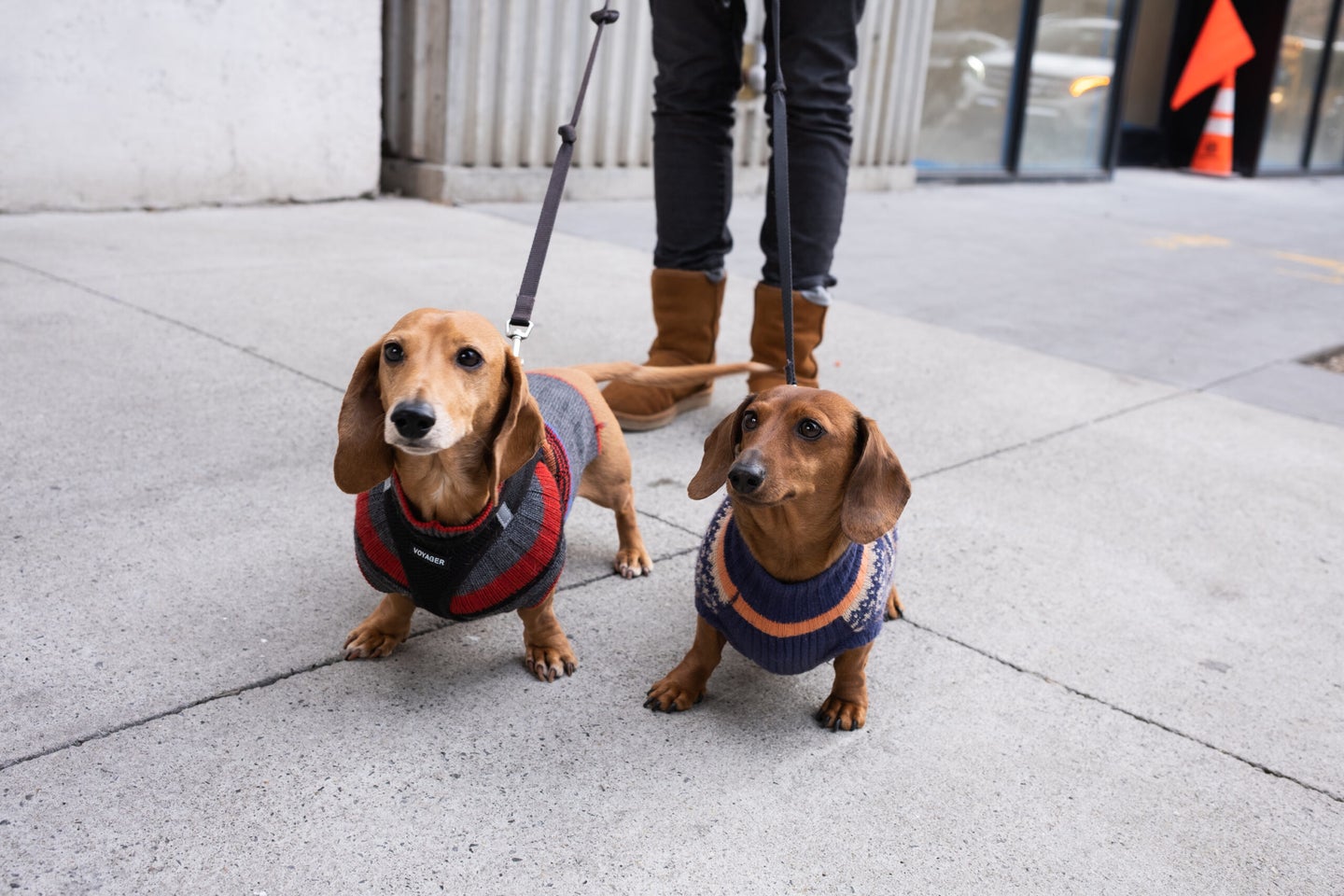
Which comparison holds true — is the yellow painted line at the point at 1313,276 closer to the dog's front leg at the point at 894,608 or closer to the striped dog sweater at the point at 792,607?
the dog's front leg at the point at 894,608

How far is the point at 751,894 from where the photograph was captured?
62.5 inches

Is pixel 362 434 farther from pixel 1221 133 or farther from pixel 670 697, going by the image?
pixel 1221 133

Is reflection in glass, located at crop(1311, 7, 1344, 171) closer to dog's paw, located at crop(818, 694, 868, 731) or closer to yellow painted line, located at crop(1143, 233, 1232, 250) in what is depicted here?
yellow painted line, located at crop(1143, 233, 1232, 250)

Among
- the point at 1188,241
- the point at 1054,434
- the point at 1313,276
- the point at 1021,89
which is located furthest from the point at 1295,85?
the point at 1054,434

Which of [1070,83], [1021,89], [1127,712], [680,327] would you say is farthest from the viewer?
[1070,83]

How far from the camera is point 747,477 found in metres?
1.76

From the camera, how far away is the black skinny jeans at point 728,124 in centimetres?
323

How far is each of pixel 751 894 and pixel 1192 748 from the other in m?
0.91

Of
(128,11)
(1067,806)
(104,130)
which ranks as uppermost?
(128,11)

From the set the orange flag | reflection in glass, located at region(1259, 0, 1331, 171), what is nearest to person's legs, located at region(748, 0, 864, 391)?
the orange flag

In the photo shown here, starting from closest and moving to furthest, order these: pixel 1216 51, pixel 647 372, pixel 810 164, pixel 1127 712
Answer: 1. pixel 1127 712
2. pixel 647 372
3. pixel 810 164
4. pixel 1216 51

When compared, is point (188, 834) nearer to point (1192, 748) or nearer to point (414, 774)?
point (414, 774)

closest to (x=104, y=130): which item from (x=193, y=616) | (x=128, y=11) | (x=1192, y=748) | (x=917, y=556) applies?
(x=128, y=11)

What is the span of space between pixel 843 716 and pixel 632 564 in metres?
0.66
